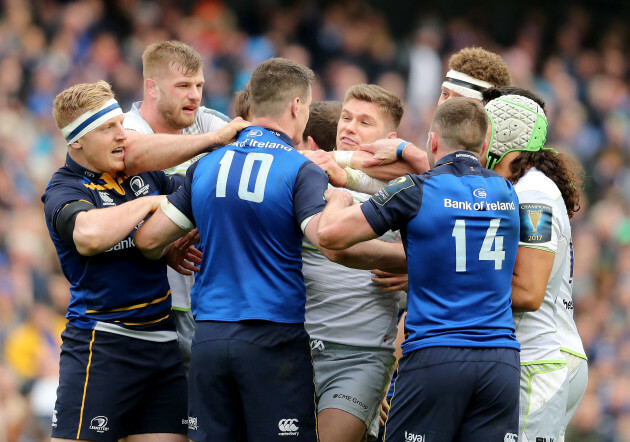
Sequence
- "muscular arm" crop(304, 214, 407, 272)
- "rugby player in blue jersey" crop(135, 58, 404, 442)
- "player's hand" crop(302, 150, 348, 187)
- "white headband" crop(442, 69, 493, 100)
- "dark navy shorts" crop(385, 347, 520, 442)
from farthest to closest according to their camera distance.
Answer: "white headband" crop(442, 69, 493, 100), "player's hand" crop(302, 150, 348, 187), "rugby player in blue jersey" crop(135, 58, 404, 442), "muscular arm" crop(304, 214, 407, 272), "dark navy shorts" crop(385, 347, 520, 442)

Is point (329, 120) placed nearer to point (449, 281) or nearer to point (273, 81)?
point (273, 81)

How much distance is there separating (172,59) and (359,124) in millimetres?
1458

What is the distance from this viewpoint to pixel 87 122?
234 inches

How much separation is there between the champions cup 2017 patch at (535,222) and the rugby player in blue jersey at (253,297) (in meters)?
0.85

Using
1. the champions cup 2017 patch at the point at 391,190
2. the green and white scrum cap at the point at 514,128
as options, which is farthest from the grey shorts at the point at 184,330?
the green and white scrum cap at the point at 514,128

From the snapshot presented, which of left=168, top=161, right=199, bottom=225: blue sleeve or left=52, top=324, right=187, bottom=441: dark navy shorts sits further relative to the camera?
left=52, top=324, right=187, bottom=441: dark navy shorts

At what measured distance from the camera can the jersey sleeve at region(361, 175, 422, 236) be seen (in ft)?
16.9

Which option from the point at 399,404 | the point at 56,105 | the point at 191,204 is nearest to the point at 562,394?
the point at 399,404

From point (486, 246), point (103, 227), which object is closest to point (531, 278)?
point (486, 246)

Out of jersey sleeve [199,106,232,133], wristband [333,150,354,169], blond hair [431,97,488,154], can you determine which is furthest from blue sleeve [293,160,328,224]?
jersey sleeve [199,106,232,133]

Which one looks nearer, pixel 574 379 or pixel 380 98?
pixel 574 379

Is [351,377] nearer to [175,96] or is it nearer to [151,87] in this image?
[175,96]

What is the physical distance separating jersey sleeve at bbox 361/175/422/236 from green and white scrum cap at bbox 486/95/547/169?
85 centimetres

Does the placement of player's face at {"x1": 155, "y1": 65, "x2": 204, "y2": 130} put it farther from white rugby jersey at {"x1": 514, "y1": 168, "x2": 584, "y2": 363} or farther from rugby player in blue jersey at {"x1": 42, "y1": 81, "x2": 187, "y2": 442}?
white rugby jersey at {"x1": 514, "y1": 168, "x2": 584, "y2": 363}
